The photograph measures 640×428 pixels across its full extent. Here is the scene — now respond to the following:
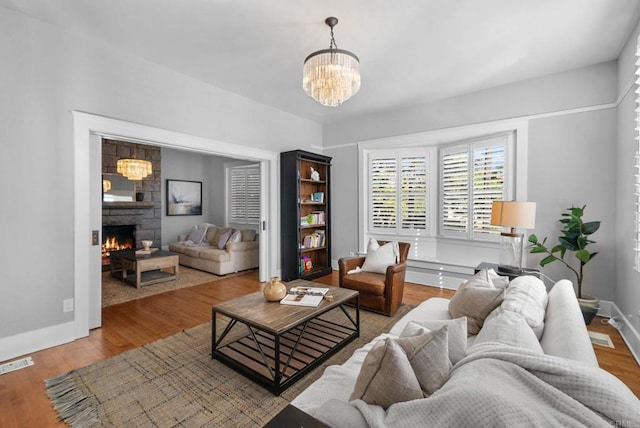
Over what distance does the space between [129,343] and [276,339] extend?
5.69 feet

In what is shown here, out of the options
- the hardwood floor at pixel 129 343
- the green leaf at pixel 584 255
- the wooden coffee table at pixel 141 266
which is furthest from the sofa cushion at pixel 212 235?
the green leaf at pixel 584 255

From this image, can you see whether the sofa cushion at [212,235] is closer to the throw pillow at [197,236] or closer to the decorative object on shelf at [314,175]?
the throw pillow at [197,236]

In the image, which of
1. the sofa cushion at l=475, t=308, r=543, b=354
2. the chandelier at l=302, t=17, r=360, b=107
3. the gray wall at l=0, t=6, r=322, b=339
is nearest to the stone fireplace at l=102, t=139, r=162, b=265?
the gray wall at l=0, t=6, r=322, b=339

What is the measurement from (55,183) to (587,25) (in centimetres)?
517

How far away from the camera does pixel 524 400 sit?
2.46ft

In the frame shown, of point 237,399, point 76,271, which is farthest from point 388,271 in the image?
point 76,271

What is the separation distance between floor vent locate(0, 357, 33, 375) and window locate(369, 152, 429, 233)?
4535 millimetres

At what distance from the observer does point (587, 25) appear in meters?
2.62

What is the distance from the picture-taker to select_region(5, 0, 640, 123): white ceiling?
2.37 meters

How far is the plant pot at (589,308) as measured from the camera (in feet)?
9.81

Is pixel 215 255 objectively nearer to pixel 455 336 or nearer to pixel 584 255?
pixel 455 336

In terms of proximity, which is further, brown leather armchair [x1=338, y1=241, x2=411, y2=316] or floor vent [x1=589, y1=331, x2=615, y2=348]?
brown leather armchair [x1=338, y1=241, x2=411, y2=316]

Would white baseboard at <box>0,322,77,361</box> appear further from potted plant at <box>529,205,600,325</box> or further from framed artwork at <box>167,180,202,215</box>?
potted plant at <box>529,205,600,325</box>

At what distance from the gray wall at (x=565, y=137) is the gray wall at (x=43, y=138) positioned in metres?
4.36
